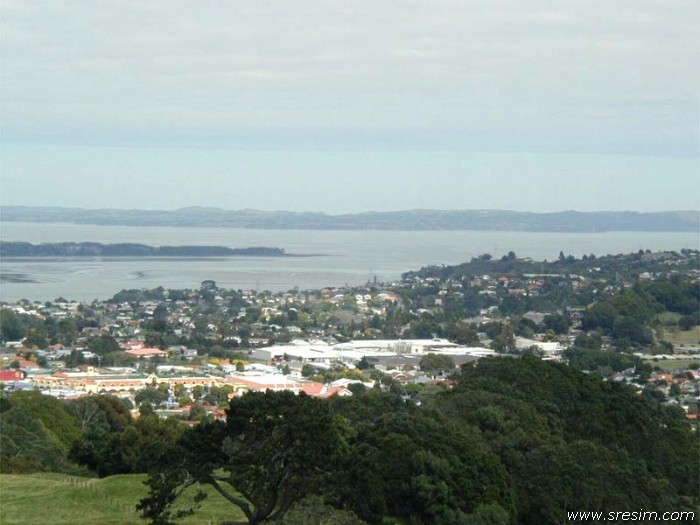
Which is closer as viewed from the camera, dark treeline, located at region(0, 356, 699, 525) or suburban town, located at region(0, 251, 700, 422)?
dark treeline, located at region(0, 356, 699, 525)

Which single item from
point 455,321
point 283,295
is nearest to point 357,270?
point 283,295

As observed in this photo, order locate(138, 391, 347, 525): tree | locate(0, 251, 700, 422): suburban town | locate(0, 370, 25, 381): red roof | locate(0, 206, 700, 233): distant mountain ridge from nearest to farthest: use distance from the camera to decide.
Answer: locate(138, 391, 347, 525): tree < locate(0, 251, 700, 422): suburban town < locate(0, 370, 25, 381): red roof < locate(0, 206, 700, 233): distant mountain ridge

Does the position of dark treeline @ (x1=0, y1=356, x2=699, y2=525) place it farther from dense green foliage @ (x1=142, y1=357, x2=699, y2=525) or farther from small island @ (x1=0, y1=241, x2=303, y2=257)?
small island @ (x1=0, y1=241, x2=303, y2=257)

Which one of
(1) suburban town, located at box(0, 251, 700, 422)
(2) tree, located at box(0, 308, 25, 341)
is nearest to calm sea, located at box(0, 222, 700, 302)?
(1) suburban town, located at box(0, 251, 700, 422)

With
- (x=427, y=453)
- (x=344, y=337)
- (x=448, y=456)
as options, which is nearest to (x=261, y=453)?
(x=427, y=453)

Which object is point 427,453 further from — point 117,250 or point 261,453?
point 117,250

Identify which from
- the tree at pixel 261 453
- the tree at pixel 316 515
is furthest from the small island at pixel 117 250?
the tree at pixel 316 515

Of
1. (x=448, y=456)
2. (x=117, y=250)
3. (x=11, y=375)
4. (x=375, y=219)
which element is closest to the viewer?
(x=448, y=456)

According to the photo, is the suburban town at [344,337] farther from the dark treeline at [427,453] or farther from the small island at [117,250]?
the small island at [117,250]
